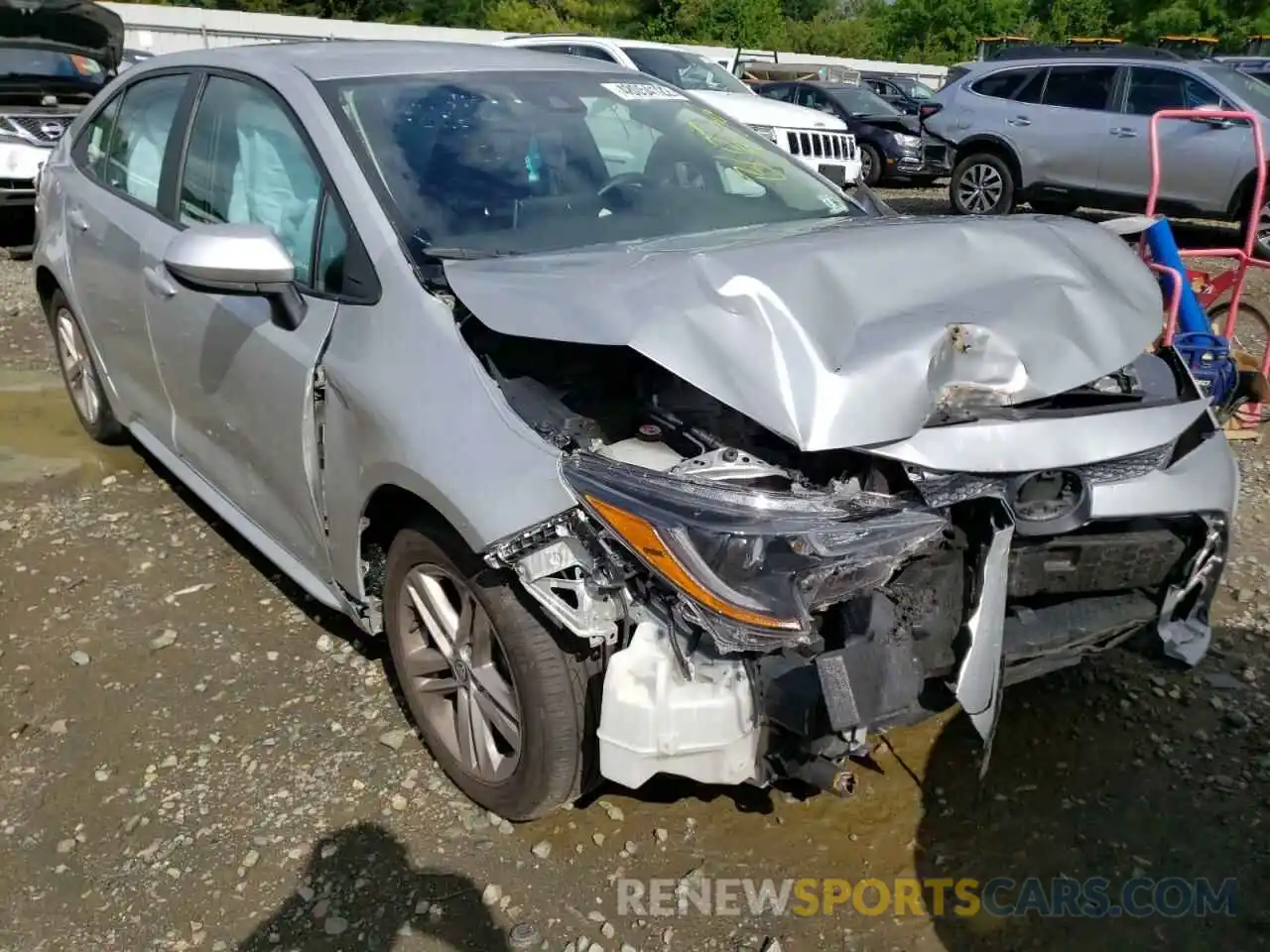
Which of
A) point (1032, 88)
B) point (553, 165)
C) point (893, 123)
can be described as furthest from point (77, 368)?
point (893, 123)

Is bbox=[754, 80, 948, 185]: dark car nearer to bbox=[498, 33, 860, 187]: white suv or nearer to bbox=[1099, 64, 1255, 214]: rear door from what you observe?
bbox=[498, 33, 860, 187]: white suv

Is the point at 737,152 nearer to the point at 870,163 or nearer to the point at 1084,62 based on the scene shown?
the point at 1084,62

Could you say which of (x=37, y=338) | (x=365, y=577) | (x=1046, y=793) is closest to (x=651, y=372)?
(x=365, y=577)

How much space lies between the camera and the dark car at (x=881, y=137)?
14.3m

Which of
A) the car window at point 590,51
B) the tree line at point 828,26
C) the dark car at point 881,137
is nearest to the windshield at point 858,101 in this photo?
the dark car at point 881,137

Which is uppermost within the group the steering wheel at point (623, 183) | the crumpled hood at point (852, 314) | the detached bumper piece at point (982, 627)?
the steering wheel at point (623, 183)

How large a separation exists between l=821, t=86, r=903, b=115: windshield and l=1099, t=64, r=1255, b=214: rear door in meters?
5.06

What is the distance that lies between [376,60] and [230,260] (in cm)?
102

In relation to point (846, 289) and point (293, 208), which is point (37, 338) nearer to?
point (293, 208)

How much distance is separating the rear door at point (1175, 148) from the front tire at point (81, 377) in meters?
9.24

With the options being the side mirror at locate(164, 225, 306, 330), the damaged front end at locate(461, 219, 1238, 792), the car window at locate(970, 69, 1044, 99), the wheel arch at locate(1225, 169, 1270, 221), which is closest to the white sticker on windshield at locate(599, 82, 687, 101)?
the damaged front end at locate(461, 219, 1238, 792)

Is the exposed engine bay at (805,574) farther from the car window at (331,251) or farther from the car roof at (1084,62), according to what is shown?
the car roof at (1084,62)

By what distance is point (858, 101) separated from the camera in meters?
15.6

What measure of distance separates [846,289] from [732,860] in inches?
54.4
